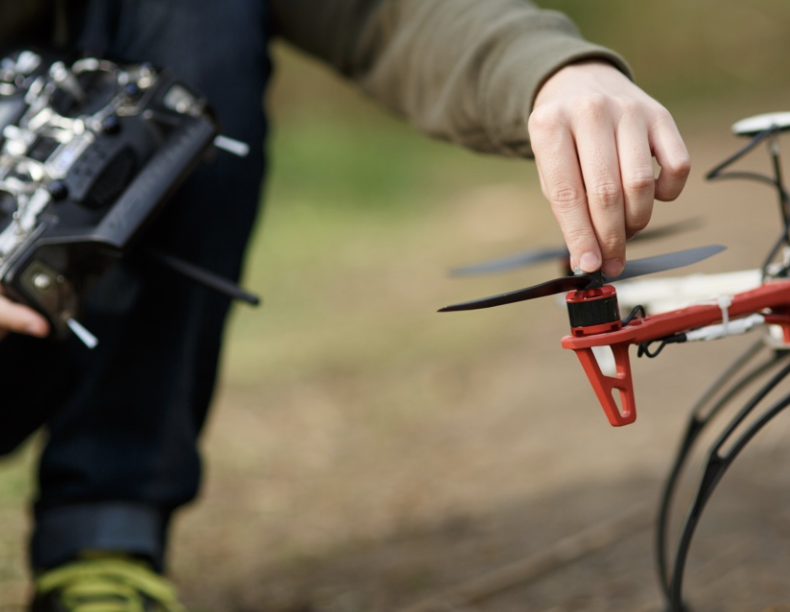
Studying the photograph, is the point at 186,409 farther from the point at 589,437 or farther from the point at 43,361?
the point at 589,437

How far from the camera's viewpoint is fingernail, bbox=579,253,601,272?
63cm

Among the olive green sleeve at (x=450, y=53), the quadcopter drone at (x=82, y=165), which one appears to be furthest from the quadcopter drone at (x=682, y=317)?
the quadcopter drone at (x=82, y=165)

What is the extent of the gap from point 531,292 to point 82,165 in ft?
1.73

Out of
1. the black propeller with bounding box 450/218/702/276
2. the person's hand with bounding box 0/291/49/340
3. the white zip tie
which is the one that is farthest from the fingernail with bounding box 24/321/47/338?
the white zip tie

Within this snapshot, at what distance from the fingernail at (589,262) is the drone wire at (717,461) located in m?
0.16

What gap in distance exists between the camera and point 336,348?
2604mm

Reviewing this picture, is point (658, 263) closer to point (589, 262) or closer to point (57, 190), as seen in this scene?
point (589, 262)

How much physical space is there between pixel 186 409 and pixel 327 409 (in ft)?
3.41

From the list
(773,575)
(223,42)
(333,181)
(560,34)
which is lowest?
(333,181)

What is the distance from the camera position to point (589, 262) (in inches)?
25.0

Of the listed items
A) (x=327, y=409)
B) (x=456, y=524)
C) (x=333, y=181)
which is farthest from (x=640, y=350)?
(x=333, y=181)

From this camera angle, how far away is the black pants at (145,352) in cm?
108

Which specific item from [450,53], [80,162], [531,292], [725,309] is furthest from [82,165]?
[725,309]

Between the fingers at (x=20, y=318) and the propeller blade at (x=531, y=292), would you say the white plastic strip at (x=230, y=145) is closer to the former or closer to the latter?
the fingers at (x=20, y=318)
